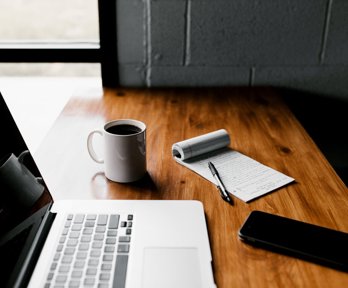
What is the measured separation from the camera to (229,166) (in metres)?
1.02

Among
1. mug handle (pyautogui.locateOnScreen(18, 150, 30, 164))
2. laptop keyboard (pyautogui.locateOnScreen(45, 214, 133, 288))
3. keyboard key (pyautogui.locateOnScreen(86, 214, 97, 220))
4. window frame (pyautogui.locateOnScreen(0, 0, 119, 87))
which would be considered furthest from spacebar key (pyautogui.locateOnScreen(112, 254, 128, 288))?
window frame (pyautogui.locateOnScreen(0, 0, 119, 87))

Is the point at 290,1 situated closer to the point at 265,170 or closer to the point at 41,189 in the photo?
the point at 265,170

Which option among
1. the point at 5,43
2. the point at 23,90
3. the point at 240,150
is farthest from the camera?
the point at 23,90

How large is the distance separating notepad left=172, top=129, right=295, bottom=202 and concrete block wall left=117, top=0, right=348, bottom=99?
531mm

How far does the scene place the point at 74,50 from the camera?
1.55 meters

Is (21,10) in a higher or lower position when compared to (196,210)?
higher

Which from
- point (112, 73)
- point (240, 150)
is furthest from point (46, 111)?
point (240, 150)

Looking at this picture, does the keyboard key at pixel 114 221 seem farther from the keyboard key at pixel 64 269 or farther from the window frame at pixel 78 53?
the window frame at pixel 78 53

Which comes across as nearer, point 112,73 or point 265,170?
point 265,170

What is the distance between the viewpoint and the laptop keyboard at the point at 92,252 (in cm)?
67

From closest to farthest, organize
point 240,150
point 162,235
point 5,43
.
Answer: point 162,235 → point 240,150 → point 5,43

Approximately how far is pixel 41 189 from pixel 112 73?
0.81m

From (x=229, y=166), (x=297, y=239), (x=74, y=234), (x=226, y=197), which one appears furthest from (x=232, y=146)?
(x=74, y=234)

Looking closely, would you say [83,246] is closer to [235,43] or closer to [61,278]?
[61,278]
